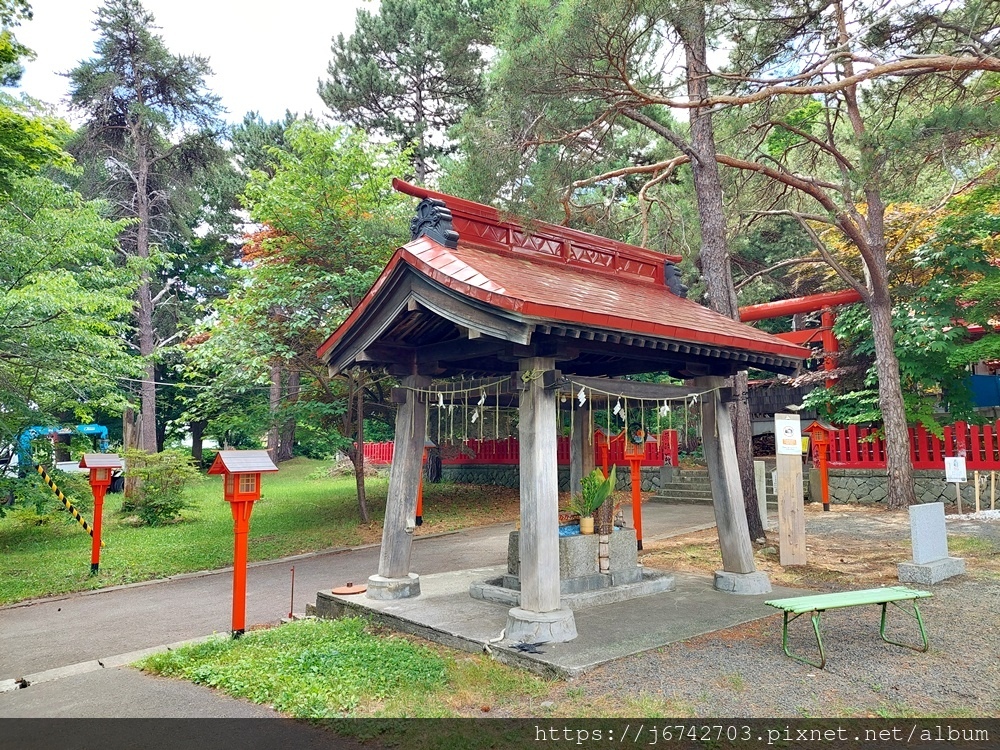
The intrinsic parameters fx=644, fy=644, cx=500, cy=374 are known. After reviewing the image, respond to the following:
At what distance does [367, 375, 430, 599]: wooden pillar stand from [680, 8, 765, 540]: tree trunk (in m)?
5.87

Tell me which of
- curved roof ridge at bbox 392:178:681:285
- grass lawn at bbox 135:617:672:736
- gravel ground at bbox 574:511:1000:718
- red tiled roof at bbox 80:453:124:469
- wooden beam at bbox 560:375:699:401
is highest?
curved roof ridge at bbox 392:178:681:285

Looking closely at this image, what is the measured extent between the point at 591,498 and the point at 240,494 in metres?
3.88

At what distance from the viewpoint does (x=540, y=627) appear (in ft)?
18.7

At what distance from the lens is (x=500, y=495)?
67.2ft

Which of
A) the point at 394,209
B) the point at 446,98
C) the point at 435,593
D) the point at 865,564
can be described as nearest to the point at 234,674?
the point at 435,593

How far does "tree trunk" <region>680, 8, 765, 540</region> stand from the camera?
429 inches

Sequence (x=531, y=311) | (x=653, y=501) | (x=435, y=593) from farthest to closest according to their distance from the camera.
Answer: (x=653, y=501) → (x=435, y=593) → (x=531, y=311)

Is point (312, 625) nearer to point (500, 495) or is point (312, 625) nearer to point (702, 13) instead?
point (702, 13)

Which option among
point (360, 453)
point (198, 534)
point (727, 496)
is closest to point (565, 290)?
point (727, 496)

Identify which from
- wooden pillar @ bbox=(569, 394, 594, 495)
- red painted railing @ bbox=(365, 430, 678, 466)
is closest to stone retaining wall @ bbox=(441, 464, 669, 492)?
red painted railing @ bbox=(365, 430, 678, 466)

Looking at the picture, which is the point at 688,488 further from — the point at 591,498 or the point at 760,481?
the point at 591,498

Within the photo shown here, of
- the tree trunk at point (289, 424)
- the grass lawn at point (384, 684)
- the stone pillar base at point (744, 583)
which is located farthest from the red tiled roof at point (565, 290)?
the tree trunk at point (289, 424)

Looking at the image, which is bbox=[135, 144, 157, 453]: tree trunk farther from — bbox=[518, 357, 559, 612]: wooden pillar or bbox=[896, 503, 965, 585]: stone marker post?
bbox=[896, 503, 965, 585]: stone marker post

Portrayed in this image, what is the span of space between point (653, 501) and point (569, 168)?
10616 mm
